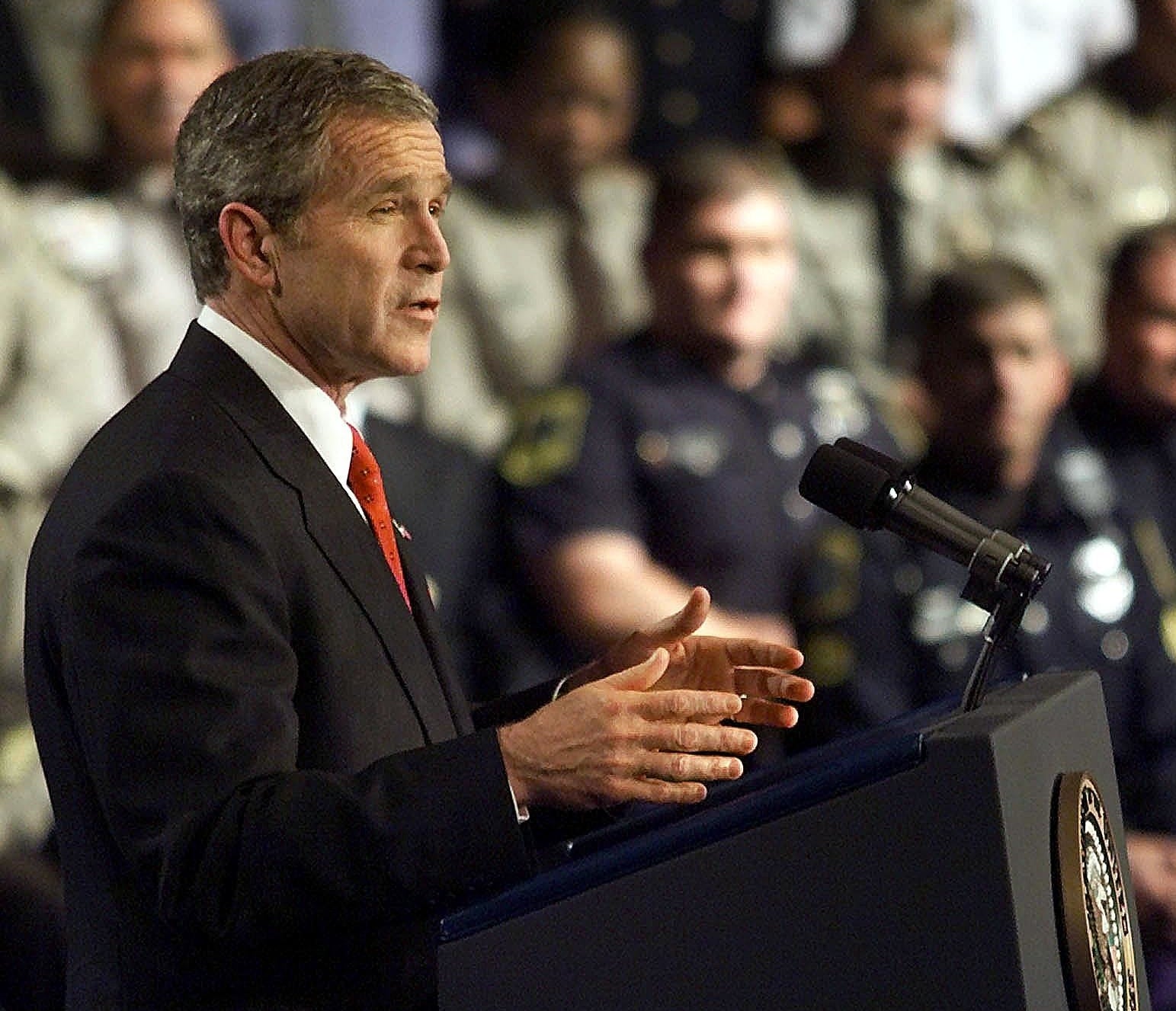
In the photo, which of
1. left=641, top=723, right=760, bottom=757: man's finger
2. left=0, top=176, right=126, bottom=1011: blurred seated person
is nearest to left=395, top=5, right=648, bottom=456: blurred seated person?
left=0, top=176, right=126, bottom=1011: blurred seated person

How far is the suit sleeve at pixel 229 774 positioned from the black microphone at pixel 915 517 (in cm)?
34

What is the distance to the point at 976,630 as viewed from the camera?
373 centimetres

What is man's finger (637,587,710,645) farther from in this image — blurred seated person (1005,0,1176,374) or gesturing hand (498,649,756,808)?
blurred seated person (1005,0,1176,374)

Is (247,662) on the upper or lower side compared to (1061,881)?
upper

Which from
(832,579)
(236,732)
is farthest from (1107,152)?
(236,732)

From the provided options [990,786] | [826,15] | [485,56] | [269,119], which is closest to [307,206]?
[269,119]

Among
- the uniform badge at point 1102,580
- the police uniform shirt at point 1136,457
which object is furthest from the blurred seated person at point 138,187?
the police uniform shirt at point 1136,457

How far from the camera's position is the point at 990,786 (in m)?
1.26

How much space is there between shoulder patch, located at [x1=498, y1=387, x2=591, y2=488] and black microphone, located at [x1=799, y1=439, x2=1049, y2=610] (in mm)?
2420

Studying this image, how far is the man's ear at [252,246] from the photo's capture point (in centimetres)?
157

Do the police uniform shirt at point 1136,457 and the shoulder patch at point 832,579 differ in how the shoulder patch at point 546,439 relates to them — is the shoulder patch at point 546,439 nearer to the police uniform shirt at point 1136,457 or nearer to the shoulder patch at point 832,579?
the shoulder patch at point 832,579

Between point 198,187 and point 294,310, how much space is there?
12 centimetres

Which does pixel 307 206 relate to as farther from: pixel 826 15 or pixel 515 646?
pixel 826 15

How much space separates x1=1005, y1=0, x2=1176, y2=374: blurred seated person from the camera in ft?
15.5
